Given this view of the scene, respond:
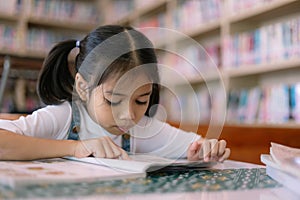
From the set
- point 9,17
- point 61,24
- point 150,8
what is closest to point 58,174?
point 150,8

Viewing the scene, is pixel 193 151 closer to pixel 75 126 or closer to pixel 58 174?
pixel 75 126

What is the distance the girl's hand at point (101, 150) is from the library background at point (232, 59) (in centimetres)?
52

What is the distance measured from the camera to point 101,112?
78 centimetres

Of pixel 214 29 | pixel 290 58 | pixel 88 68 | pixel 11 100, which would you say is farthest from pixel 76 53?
pixel 11 100

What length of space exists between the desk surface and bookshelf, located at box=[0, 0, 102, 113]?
266cm

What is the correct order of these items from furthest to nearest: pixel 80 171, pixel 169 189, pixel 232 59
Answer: pixel 232 59 < pixel 80 171 < pixel 169 189

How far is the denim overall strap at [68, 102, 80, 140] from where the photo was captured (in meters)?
0.87

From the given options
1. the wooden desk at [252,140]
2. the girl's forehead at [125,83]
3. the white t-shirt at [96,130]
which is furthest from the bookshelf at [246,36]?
the girl's forehead at [125,83]

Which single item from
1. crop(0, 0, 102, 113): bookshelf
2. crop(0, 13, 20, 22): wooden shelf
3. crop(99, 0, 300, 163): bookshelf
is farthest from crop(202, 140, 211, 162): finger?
crop(0, 13, 20, 22): wooden shelf

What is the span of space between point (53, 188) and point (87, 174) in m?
0.12

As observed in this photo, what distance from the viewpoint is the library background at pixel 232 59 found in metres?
1.64

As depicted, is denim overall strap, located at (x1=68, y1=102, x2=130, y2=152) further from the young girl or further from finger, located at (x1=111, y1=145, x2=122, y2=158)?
A: finger, located at (x1=111, y1=145, x2=122, y2=158)

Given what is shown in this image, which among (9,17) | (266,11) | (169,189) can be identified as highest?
(9,17)

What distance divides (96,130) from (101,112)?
0.08 meters
